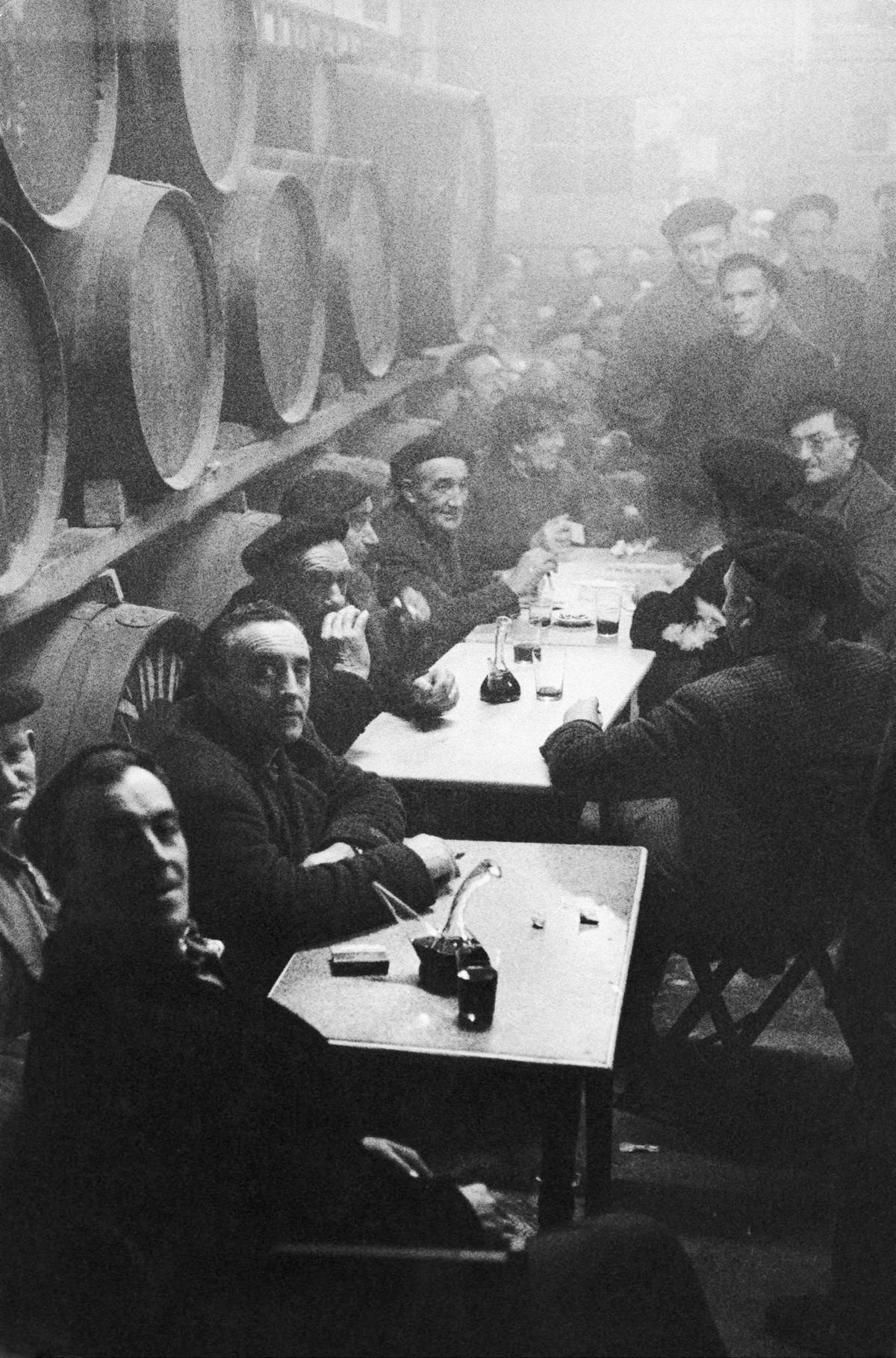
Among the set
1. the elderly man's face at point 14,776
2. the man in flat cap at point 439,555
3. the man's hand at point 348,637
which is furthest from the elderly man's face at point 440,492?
the elderly man's face at point 14,776

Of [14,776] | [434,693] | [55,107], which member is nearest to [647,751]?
[434,693]

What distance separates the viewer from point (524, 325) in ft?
11.9

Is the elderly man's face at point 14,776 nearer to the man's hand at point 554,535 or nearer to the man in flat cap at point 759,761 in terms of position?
the man in flat cap at point 759,761

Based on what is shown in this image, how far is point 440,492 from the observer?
4.11 metres

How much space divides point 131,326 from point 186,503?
44 cm

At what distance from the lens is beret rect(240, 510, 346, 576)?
128 inches

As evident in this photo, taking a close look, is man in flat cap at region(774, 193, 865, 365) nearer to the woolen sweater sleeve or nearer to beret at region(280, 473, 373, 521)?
the woolen sweater sleeve

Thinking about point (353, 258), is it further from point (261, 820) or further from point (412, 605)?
point (261, 820)

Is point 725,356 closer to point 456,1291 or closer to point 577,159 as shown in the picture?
point 577,159

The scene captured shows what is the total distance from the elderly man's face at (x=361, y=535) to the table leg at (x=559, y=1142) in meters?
1.67

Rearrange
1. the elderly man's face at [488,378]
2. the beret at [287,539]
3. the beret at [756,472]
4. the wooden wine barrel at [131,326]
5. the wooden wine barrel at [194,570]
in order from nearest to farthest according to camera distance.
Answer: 1. the wooden wine barrel at [131,326]
2. the wooden wine barrel at [194,570]
3. the beret at [287,539]
4. the beret at [756,472]
5. the elderly man's face at [488,378]

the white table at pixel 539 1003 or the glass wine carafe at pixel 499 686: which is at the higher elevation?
the glass wine carafe at pixel 499 686

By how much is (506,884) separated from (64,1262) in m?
1.22

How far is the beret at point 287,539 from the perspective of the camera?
3240 millimetres
